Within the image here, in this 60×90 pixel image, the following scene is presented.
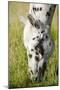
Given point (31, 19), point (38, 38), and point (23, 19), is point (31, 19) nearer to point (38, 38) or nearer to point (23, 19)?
point (23, 19)

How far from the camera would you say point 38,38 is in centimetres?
188

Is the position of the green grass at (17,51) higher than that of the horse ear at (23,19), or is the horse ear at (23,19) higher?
the horse ear at (23,19)

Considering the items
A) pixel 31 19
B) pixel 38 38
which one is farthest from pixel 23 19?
pixel 38 38

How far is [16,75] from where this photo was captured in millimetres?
1822

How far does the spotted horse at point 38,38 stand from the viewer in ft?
6.10

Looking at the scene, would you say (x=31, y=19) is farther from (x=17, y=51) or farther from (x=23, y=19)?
(x=17, y=51)

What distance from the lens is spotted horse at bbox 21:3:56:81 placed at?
186 cm

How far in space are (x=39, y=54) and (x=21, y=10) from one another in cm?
43

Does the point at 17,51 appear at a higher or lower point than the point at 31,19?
lower

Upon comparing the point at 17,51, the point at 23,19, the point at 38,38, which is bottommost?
the point at 17,51

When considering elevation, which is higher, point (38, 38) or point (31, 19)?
point (31, 19)

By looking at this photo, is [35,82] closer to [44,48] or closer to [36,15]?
[44,48]

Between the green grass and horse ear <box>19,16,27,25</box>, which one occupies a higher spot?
horse ear <box>19,16,27,25</box>

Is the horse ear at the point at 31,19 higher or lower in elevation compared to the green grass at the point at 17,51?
higher
